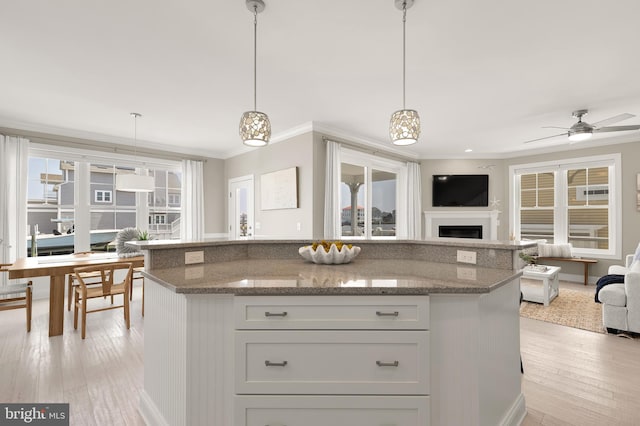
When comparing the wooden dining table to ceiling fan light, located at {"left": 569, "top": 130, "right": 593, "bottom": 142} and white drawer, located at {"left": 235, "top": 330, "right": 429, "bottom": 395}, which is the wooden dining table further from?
ceiling fan light, located at {"left": 569, "top": 130, "right": 593, "bottom": 142}

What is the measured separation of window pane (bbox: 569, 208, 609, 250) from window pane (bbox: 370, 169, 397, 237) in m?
3.32

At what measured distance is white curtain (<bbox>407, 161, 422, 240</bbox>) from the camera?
6492 millimetres

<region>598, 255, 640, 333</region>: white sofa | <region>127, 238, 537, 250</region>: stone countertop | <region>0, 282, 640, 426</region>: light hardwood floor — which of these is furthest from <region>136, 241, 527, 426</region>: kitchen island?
<region>598, 255, 640, 333</region>: white sofa

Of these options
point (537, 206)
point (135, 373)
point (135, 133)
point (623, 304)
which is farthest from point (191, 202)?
point (537, 206)

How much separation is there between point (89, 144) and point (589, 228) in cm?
875

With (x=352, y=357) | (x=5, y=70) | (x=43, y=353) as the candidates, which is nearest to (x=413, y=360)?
(x=352, y=357)

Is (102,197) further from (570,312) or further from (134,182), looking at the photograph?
(570,312)

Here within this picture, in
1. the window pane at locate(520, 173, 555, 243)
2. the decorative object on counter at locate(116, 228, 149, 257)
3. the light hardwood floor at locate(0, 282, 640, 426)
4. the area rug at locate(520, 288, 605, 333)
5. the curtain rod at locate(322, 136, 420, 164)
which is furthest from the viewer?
the window pane at locate(520, 173, 555, 243)

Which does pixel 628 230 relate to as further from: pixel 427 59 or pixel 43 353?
pixel 43 353

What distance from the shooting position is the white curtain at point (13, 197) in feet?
13.7

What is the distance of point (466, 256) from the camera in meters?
1.96

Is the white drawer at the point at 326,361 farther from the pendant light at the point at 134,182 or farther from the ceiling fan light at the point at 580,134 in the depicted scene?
the ceiling fan light at the point at 580,134

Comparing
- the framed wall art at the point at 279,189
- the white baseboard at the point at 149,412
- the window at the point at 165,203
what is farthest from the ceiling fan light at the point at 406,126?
the window at the point at 165,203

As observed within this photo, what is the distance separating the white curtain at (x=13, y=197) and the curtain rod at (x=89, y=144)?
149mm
